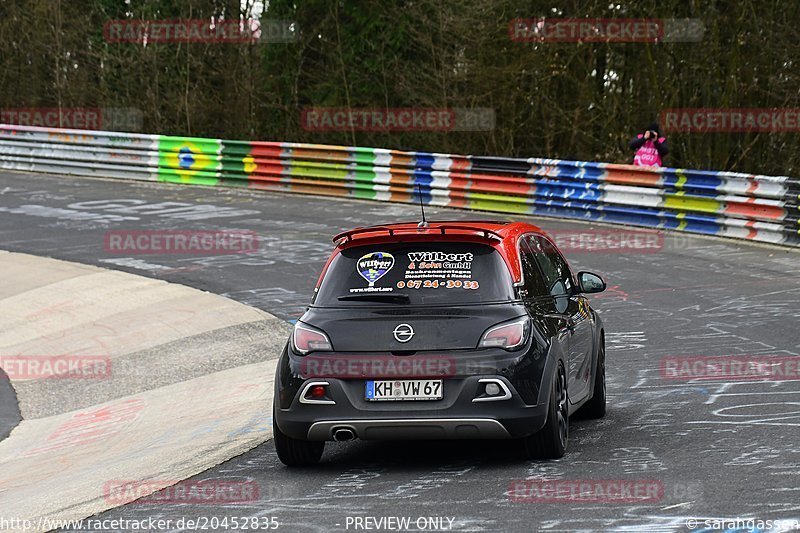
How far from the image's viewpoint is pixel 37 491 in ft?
30.0

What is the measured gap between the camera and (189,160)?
3056 cm

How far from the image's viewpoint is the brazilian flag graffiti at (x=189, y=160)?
30109mm

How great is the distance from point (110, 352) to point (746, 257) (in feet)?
28.4

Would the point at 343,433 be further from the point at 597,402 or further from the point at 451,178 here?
the point at 451,178

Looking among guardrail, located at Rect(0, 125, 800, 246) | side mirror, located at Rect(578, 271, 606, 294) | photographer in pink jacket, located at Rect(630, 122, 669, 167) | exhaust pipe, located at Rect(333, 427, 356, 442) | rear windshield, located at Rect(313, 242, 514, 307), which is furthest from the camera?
photographer in pink jacket, located at Rect(630, 122, 669, 167)

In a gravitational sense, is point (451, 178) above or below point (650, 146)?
below

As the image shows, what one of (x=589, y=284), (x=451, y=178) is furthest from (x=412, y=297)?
(x=451, y=178)

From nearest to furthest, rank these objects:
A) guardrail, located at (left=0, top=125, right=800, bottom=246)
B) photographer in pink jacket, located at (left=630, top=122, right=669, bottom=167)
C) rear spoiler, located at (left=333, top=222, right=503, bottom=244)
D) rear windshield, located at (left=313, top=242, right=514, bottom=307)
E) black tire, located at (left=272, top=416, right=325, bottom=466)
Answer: rear windshield, located at (left=313, top=242, right=514, bottom=307) < black tire, located at (left=272, top=416, right=325, bottom=466) < rear spoiler, located at (left=333, top=222, right=503, bottom=244) < guardrail, located at (left=0, top=125, right=800, bottom=246) < photographer in pink jacket, located at (left=630, top=122, right=669, bottom=167)

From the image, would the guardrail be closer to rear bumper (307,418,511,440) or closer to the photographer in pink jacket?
the photographer in pink jacket

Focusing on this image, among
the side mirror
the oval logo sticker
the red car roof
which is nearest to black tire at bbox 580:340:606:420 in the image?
the side mirror

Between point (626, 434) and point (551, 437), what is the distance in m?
1.15

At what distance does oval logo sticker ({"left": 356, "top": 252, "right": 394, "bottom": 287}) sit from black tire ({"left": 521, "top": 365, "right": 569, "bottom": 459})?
1.25 meters

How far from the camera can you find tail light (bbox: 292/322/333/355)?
8266mm

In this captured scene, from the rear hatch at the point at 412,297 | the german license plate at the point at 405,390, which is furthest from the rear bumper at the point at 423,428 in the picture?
the rear hatch at the point at 412,297
